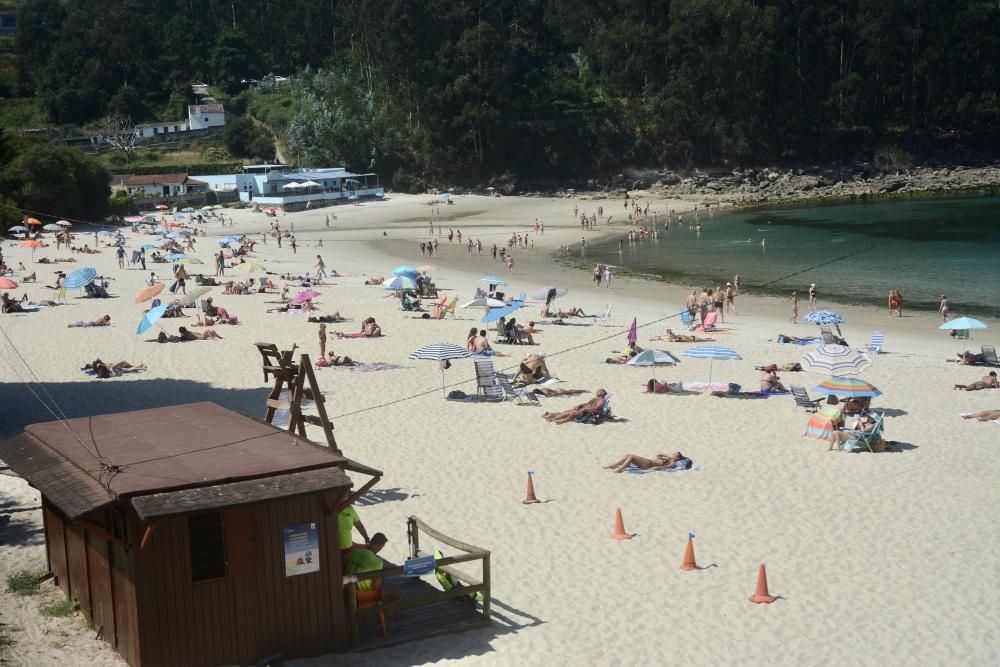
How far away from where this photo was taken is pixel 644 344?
2678 centimetres

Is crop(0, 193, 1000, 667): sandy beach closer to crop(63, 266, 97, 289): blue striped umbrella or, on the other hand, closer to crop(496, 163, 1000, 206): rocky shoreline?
crop(63, 266, 97, 289): blue striped umbrella

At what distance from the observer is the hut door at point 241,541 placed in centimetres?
928

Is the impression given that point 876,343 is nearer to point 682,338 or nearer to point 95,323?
point 682,338

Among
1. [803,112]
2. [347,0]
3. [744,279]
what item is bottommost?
[744,279]

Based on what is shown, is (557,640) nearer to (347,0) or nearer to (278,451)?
(278,451)

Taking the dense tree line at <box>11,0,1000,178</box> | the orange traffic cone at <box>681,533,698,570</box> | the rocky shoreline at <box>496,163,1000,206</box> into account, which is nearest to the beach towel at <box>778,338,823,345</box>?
the orange traffic cone at <box>681,533,698,570</box>

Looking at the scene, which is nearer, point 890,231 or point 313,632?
point 313,632

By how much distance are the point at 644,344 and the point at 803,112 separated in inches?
2710

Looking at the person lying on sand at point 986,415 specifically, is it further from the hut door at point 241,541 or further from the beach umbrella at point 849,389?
the hut door at point 241,541

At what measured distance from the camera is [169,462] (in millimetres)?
10109

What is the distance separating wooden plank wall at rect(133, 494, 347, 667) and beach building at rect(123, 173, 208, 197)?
7591cm

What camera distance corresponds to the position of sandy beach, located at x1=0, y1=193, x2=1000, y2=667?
34.1 feet

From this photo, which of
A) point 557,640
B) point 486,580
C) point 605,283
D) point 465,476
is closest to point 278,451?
point 486,580

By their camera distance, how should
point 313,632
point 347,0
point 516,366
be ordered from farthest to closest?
point 347,0
point 516,366
point 313,632
